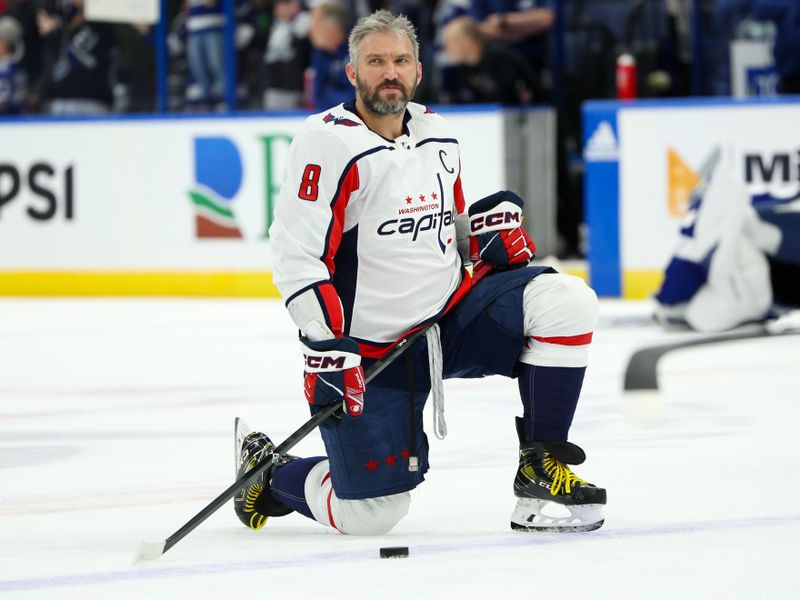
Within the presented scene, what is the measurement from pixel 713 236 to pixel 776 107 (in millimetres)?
1516

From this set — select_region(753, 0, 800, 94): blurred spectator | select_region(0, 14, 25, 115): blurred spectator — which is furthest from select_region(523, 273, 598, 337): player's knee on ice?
select_region(0, 14, 25, 115): blurred spectator

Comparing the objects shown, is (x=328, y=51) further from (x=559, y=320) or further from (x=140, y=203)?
(x=559, y=320)

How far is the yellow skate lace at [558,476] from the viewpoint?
3295 mm

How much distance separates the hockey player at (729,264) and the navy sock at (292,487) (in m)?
4.09

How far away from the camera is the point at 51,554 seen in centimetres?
315

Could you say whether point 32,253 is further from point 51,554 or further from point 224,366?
point 51,554

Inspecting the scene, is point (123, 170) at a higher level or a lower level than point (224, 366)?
higher

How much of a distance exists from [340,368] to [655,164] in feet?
19.3

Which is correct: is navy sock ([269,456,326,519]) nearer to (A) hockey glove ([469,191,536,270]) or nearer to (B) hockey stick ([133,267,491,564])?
(B) hockey stick ([133,267,491,564])

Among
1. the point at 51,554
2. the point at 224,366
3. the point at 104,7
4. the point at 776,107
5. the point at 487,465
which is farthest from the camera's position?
the point at 104,7

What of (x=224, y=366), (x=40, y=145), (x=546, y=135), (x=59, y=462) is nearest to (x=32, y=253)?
(x=40, y=145)

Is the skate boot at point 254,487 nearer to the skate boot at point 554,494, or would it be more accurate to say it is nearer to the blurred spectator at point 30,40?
the skate boot at point 554,494

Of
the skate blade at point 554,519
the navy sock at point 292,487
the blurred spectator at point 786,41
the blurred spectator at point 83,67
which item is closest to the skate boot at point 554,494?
the skate blade at point 554,519

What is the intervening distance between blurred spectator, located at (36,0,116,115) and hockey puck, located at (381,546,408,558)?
26.3 feet
